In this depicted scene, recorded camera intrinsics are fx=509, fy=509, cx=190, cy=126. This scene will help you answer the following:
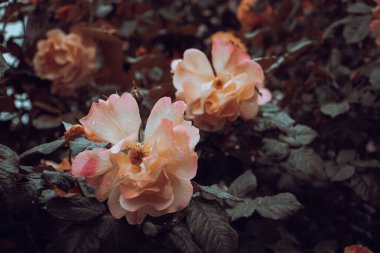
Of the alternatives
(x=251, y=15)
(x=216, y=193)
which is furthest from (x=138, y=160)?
(x=251, y=15)

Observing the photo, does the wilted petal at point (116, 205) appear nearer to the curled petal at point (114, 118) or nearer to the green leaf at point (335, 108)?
the curled petal at point (114, 118)

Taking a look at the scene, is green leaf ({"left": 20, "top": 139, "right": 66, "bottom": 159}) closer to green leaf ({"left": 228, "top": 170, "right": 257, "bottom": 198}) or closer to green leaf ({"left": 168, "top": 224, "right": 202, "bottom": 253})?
green leaf ({"left": 168, "top": 224, "right": 202, "bottom": 253})

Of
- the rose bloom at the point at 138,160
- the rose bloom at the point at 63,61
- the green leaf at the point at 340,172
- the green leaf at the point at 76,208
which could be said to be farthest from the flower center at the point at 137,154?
the rose bloom at the point at 63,61

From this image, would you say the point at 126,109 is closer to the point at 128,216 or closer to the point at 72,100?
the point at 128,216

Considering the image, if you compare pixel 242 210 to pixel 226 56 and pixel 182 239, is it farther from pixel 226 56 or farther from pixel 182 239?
pixel 226 56

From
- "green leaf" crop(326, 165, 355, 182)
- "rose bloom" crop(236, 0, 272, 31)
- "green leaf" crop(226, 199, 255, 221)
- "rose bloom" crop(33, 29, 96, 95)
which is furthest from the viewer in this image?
"rose bloom" crop(236, 0, 272, 31)

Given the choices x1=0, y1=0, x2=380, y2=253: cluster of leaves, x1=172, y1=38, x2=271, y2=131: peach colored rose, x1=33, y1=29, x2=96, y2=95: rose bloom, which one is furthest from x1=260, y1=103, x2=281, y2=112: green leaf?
x1=33, y1=29, x2=96, y2=95: rose bloom

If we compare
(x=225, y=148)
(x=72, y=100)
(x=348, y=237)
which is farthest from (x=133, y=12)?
(x=348, y=237)
